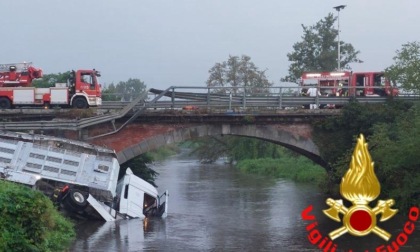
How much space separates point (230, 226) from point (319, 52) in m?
36.7

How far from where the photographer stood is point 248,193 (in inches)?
1526

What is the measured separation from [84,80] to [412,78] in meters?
15.0

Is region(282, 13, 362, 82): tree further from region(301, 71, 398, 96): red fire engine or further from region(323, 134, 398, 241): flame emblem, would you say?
region(323, 134, 398, 241): flame emblem

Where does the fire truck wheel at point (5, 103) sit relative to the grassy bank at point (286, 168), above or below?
above

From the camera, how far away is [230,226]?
26.7m

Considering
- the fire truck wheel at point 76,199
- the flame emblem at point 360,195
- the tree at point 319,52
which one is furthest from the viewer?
the tree at point 319,52

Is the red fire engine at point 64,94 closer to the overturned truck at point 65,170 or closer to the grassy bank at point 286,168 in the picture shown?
the overturned truck at point 65,170

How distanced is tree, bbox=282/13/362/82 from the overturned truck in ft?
119

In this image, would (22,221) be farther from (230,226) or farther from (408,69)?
(408,69)

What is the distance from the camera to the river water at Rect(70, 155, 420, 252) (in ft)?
71.4

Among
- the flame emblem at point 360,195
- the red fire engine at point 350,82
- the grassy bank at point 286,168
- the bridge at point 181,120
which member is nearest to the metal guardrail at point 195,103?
the bridge at point 181,120

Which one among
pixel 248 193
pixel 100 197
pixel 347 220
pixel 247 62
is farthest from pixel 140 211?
pixel 247 62

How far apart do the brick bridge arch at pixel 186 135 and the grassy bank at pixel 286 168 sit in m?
11.6

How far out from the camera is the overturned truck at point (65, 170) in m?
25.2
